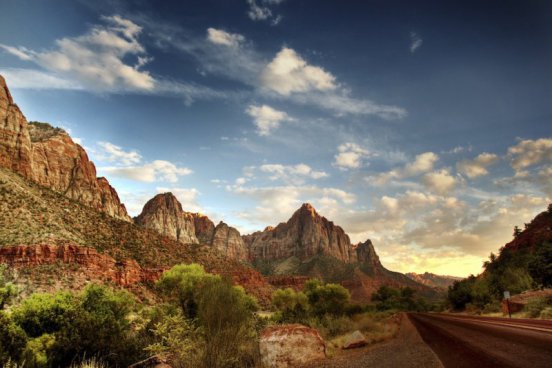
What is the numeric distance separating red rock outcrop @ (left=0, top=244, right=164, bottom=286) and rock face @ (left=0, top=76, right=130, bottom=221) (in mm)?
43747

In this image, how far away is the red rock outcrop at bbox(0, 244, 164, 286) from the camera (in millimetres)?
50438

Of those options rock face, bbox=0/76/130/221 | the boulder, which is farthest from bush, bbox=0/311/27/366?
rock face, bbox=0/76/130/221

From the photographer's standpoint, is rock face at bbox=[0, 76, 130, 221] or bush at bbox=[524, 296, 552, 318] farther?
rock face at bbox=[0, 76, 130, 221]

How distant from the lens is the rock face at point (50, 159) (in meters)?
94.1

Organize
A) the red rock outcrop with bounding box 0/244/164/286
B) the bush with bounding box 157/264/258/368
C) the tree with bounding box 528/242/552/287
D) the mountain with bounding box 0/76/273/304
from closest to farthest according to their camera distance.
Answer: the bush with bounding box 157/264/258/368 < the tree with bounding box 528/242/552/287 < the red rock outcrop with bounding box 0/244/164/286 < the mountain with bounding box 0/76/273/304

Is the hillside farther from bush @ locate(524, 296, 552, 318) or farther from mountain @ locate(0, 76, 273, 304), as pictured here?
bush @ locate(524, 296, 552, 318)

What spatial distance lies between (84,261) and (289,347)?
58344mm

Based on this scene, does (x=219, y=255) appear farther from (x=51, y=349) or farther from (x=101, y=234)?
(x=51, y=349)

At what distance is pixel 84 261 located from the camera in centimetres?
5859

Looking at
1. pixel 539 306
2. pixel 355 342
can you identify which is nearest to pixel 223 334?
pixel 355 342

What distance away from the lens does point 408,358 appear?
1155 centimetres

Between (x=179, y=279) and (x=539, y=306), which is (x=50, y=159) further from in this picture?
(x=539, y=306)

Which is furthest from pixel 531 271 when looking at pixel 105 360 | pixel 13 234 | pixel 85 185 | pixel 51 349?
pixel 85 185

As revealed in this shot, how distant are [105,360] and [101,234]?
6722 centimetres
